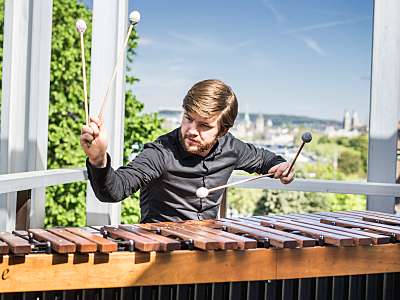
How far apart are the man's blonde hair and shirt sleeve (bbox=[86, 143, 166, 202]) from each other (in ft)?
0.83

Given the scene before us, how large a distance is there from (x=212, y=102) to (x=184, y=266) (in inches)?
38.0

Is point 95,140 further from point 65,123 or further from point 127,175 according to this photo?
point 65,123

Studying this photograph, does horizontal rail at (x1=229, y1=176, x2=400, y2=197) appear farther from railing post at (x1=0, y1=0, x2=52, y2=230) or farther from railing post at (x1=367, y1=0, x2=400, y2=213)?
railing post at (x1=0, y1=0, x2=52, y2=230)

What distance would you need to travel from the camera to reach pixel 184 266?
10.2ft

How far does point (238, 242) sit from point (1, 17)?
5.38 metres

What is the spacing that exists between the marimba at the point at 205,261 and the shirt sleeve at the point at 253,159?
71 centimetres

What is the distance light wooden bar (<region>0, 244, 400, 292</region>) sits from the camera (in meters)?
2.89

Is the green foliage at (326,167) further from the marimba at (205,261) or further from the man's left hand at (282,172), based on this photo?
the marimba at (205,261)

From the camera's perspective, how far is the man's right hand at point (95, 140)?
10.2 ft

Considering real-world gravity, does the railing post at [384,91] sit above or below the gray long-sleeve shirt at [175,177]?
above

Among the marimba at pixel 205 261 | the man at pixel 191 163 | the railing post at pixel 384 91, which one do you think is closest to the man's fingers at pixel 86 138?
the marimba at pixel 205 261

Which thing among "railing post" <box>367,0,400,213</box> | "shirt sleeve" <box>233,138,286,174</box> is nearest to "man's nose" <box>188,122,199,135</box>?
"shirt sleeve" <box>233,138,286,174</box>

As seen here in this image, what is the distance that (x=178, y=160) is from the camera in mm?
3928

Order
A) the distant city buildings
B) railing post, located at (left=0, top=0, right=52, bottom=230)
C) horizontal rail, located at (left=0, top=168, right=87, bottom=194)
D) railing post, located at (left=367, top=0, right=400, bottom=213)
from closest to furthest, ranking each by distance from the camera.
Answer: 1. horizontal rail, located at (left=0, top=168, right=87, bottom=194)
2. railing post, located at (left=0, top=0, right=52, bottom=230)
3. railing post, located at (left=367, top=0, right=400, bottom=213)
4. the distant city buildings
